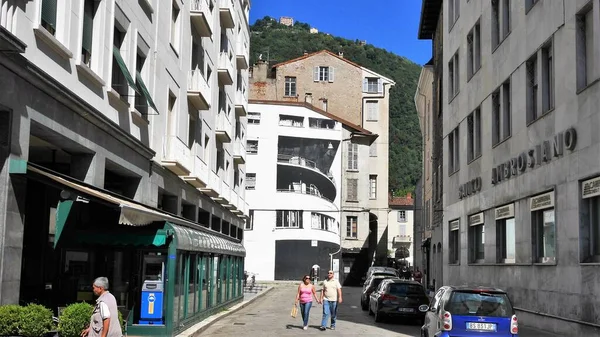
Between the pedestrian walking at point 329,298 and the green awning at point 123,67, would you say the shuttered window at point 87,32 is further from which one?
the pedestrian walking at point 329,298

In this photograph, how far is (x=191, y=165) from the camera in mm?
26391

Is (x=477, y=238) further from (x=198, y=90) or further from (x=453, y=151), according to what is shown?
(x=198, y=90)

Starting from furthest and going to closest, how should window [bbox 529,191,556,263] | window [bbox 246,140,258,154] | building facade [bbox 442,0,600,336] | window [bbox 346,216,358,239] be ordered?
window [bbox 346,216,358,239], window [bbox 246,140,258,154], window [bbox 529,191,556,263], building facade [bbox 442,0,600,336]

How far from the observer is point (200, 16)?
26.9 m

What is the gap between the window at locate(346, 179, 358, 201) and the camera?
2852 inches

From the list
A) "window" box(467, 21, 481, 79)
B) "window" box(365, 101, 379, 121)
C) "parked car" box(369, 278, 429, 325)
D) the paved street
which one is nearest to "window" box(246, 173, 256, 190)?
"window" box(365, 101, 379, 121)

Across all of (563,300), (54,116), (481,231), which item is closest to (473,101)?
(481,231)

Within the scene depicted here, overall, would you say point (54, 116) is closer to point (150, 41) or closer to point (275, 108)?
point (150, 41)

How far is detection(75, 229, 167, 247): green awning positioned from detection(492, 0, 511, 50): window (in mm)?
15006

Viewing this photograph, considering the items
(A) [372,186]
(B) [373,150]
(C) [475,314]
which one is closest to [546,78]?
(C) [475,314]

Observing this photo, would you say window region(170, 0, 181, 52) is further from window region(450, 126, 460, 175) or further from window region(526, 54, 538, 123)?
window region(450, 126, 460, 175)

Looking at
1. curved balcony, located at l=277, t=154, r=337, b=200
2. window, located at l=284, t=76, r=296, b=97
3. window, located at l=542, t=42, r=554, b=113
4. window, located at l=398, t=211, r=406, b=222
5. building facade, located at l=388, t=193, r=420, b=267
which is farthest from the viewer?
window, located at l=398, t=211, r=406, b=222

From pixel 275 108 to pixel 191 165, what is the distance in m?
41.3

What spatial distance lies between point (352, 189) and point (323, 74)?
13.9 meters
